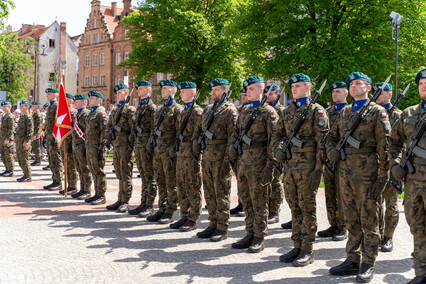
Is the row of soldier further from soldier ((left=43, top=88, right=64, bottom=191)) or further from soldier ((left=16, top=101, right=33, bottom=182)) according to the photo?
soldier ((left=16, top=101, right=33, bottom=182))

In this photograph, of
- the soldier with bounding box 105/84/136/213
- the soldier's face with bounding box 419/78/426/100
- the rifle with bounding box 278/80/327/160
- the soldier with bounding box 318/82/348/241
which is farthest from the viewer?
the soldier with bounding box 105/84/136/213

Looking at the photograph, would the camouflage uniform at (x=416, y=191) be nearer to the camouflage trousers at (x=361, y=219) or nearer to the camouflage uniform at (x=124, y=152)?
the camouflage trousers at (x=361, y=219)

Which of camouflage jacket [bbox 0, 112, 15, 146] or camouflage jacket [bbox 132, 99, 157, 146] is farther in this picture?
camouflage jacket [bbox 0, 112, 15, 146]

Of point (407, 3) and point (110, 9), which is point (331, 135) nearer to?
point (407, 3)

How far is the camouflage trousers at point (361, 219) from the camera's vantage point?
601 cm

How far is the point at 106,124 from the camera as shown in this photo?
37.8ft

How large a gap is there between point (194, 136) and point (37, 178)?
9936 millimetres

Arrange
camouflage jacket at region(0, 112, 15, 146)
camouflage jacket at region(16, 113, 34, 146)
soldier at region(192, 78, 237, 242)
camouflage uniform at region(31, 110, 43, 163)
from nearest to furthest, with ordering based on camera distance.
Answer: soldier at region(192, 78, 237, 242)
camouflage jacket at region(16, 113, 34, 146)
camouflage jacket at region(0, 112, 15, 146)
camouflage uniform at region(31, 110, 43, 163)

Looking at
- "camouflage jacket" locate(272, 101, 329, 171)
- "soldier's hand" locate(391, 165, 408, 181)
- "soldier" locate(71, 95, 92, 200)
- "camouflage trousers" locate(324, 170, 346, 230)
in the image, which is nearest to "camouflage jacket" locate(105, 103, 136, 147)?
"soldier" locate(71, 95, 92, 200)

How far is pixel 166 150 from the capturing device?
31.0ft

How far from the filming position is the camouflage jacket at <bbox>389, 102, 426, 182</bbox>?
17.8 feet

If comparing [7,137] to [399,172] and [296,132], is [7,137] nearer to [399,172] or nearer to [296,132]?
[296,132]

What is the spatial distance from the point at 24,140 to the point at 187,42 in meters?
22.6

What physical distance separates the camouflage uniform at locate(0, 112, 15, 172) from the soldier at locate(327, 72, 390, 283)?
12.9m
